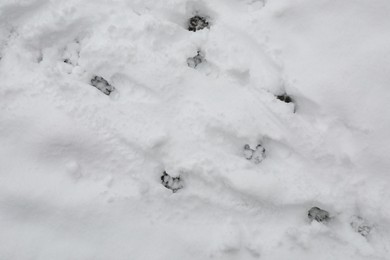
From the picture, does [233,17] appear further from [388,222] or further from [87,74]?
[388,222]

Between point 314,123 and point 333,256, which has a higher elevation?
point 314,123

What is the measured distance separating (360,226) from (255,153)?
1.41 feet

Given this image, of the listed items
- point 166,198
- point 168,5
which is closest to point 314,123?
point 166,198

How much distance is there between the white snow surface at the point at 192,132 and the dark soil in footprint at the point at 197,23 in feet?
0.17

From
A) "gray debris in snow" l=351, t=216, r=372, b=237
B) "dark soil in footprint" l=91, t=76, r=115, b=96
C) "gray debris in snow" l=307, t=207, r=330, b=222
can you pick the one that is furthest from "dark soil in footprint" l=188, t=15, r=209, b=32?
"gray debris in snow" l=351, t=216, r=372, b=237

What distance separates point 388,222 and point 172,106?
0.82m

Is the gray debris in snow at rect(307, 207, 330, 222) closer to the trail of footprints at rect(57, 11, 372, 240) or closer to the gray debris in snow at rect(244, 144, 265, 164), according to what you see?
the trail of footprints at rect(57, 11, 372, 240)

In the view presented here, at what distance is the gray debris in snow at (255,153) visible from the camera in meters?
1.34

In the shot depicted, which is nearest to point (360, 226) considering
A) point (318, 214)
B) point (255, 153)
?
point (318, 214)

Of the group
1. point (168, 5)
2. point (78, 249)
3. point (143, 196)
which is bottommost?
point (78, 249)

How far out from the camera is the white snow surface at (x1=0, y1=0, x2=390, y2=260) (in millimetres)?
1263

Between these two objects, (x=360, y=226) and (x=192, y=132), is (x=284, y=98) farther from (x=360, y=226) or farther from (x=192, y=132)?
(x=360, y=226)

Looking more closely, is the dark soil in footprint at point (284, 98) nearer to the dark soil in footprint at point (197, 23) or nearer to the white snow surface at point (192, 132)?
the white snow surface at point (192, 132)

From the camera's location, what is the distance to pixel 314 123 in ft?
4.43
